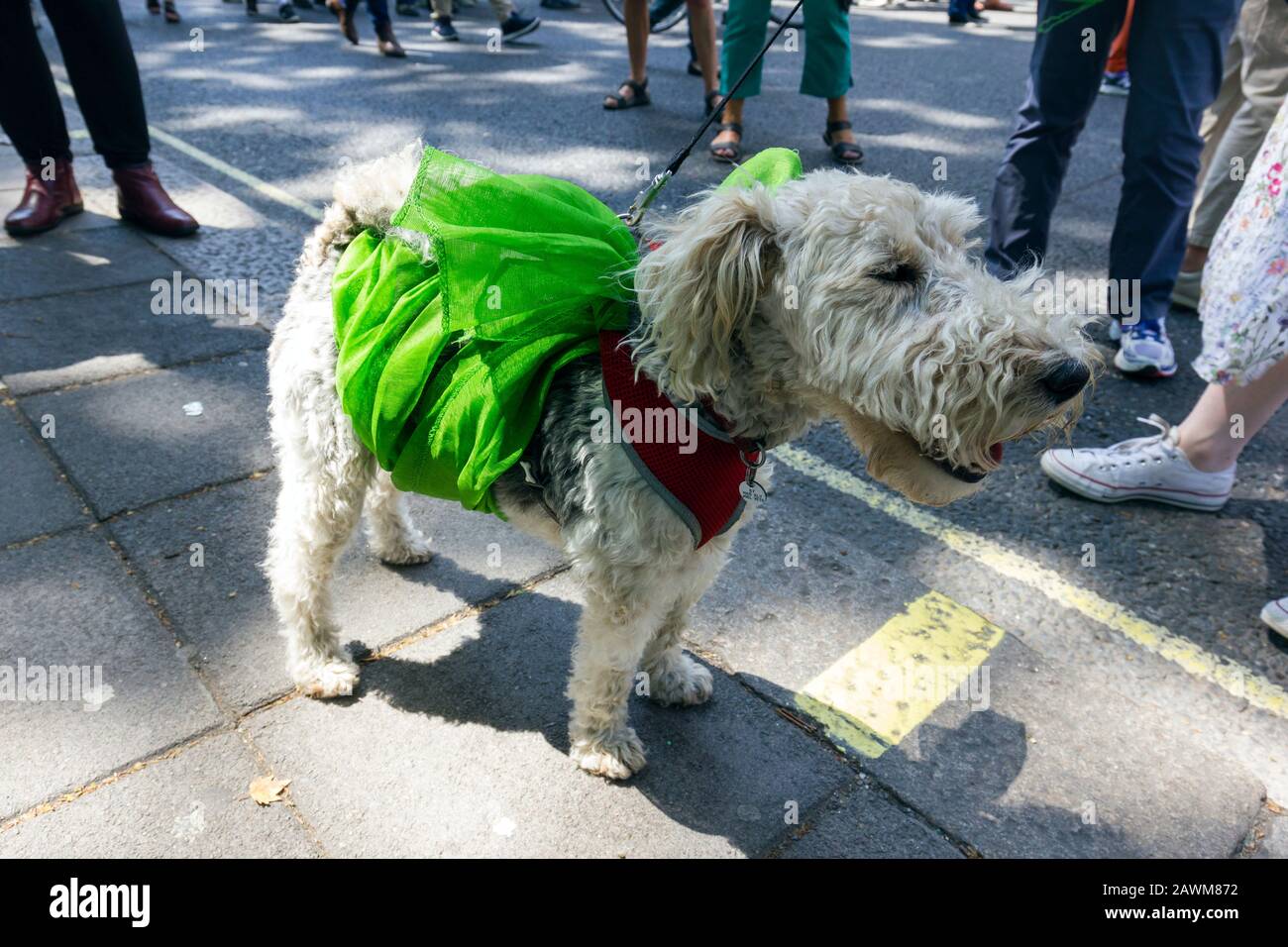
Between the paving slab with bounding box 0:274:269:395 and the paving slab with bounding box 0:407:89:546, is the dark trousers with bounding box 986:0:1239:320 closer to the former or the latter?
the paving slab with bounding box 0:274:269:395

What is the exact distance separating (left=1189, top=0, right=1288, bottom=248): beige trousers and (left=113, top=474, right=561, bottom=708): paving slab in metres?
4.50

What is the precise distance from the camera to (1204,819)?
242 cm

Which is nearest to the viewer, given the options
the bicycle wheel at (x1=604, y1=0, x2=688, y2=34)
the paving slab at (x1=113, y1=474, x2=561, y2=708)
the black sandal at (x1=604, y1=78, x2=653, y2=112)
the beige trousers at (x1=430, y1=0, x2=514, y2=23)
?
the paving slab at (x1=113, y1=474, x2=561, y2=708)

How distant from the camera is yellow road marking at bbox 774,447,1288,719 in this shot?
2.87 meters

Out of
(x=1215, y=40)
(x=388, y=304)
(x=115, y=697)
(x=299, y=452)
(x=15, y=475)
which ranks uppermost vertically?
(x=1215, y=40)

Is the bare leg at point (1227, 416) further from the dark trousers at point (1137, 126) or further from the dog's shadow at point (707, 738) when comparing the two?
the dog's shadow at point (707, 738)

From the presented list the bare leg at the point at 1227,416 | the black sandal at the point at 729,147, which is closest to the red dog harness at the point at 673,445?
the bare leg at the point at 1227,416

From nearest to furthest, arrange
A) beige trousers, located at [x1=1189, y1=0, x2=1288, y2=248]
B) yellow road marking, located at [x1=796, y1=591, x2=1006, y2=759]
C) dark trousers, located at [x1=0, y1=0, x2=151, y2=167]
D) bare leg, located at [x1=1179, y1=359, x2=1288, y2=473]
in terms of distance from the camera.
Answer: yellow road marking, located at [x1=796, y1=591, x2=1006, y2=759] < bare leg, located at [x1=1179, y1=359, x2=1288, y2=473] < beige trousers, located at [x1=1189, y1=0, x2=1288, y2=248] < dark trousers, located at [x1=0, y1=0, x2=151, y2=167]

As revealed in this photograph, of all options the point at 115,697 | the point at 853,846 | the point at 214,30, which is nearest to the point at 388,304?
the point at 115,697

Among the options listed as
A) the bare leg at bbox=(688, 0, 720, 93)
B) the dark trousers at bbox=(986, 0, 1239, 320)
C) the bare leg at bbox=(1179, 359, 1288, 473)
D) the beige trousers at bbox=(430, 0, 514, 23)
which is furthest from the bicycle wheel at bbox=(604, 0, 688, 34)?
the bare leg at bbox=(1179, 359, 1288, 473)

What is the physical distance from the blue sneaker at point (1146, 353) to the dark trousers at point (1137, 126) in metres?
0.08

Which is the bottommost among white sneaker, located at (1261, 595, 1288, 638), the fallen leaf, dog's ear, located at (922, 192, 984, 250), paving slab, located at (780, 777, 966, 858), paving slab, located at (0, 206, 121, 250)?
paving slab, located at (780, 777, 966, 858)

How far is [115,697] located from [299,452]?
0.94 meters
